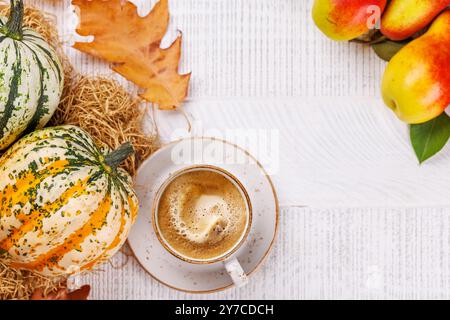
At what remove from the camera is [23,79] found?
0.79 m

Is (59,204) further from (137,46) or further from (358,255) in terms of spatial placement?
(358,255)

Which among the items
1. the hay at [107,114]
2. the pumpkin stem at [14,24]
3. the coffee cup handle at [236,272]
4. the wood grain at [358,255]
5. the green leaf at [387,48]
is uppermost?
the pumpkin stem at [14,24]

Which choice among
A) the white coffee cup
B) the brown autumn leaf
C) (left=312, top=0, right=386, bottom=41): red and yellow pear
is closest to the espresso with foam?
the white coffee cup

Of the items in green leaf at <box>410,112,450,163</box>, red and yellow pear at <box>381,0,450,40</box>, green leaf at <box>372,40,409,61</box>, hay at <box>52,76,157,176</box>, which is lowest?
green leaf at <box>410,112,450,163</box>

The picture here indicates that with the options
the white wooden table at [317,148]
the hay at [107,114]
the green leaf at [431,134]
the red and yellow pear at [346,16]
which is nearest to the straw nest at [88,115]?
the hay at [107,114]

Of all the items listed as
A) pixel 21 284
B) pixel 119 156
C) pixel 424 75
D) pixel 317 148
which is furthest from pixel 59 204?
pixel 424 75

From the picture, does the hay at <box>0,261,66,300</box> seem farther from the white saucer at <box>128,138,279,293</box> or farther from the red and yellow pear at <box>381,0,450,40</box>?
the red and yellow pear at <box>381,0,450,40</box>

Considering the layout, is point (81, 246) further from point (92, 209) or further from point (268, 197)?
→ point (268, 197)

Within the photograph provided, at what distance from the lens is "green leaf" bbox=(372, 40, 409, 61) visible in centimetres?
93

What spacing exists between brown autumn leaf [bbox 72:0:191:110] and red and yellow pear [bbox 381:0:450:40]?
336mm

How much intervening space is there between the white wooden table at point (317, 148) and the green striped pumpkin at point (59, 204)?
0.20 metres

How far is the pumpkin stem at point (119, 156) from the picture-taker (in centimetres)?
83

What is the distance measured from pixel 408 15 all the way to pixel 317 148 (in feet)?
0.84

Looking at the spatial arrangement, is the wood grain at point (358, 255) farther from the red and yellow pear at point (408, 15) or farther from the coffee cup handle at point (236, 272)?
the red and yellow pear at point (408, 15)
